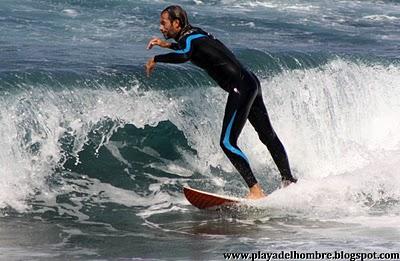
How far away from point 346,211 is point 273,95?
3828 mm

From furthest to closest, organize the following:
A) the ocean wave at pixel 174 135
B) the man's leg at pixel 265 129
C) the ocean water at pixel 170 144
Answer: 1. the ocean wave at pixel 174 135
2. the man's leg at pixel 265 129
3. the ocean water at pixel 170 144

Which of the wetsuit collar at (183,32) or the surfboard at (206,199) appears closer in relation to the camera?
the wetsuit collar at (183,32)

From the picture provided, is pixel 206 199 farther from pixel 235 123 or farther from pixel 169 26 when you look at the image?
pixel 169 26

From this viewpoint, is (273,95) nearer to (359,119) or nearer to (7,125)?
(359,119)

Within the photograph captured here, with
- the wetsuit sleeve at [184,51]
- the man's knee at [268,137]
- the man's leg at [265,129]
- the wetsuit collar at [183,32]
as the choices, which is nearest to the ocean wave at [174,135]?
the man's leg at [265,129]

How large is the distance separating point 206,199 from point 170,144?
2.62 metres

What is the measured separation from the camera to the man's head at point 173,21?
919 centimetres

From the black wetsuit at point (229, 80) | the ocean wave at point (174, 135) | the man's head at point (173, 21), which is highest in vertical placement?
the man's head at point (173, 21)

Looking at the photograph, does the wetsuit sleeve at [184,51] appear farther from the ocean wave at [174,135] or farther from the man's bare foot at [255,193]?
the ocean wave at [174,135]

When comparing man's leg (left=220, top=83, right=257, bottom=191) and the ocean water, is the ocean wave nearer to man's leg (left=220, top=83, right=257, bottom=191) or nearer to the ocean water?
the ocean water

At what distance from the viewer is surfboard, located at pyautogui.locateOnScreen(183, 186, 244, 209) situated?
31.4 feet

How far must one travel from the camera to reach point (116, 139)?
12.0 metres

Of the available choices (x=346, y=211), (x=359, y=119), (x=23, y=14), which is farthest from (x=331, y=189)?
(x=23, y=14)

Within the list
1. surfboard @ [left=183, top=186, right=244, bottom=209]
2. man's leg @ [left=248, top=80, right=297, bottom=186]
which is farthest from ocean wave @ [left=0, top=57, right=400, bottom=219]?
surfboard @ [left=183, top=186, right=244, bottom=209]
